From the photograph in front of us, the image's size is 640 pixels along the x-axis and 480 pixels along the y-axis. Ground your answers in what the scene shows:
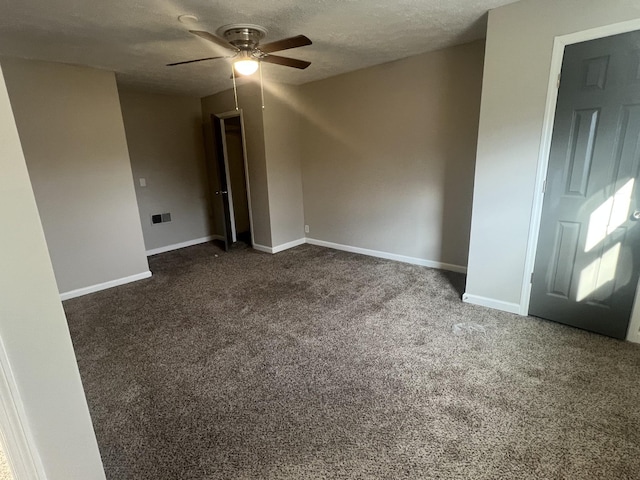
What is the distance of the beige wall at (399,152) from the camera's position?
354 centimetres

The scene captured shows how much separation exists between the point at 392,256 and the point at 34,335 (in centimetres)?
386

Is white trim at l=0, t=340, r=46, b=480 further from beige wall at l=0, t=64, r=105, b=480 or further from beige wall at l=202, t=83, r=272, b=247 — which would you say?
beige wall at l=202, t=83, r=272, b=247

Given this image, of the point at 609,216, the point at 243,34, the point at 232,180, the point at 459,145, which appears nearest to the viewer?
the point at 609,216

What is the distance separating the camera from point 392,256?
14.4ft

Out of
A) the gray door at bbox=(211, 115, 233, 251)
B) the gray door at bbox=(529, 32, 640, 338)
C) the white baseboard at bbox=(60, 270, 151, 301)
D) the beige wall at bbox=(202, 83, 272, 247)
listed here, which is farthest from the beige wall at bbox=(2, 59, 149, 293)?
the gray door at bbox=(529, 32, 640, 338)

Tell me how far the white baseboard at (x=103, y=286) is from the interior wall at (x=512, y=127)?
12.2 ft

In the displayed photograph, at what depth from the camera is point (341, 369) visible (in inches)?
86.4

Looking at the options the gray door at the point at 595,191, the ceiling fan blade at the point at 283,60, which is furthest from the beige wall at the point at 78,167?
the gray door at the point at 595,191

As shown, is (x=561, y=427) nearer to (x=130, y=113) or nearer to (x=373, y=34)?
(x=373, y=34)

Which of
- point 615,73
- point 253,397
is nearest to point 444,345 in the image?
point 253,397

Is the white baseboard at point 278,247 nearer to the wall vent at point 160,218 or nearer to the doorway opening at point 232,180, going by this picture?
the doorway opening at point 232,180

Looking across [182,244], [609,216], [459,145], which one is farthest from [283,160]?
[609,216]

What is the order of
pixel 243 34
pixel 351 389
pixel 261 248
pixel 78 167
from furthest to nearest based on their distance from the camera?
pixel 261 248 → pixel 78 167 → pixel 243 34 → pixel 351 389

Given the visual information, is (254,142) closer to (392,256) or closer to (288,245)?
(288,245)
